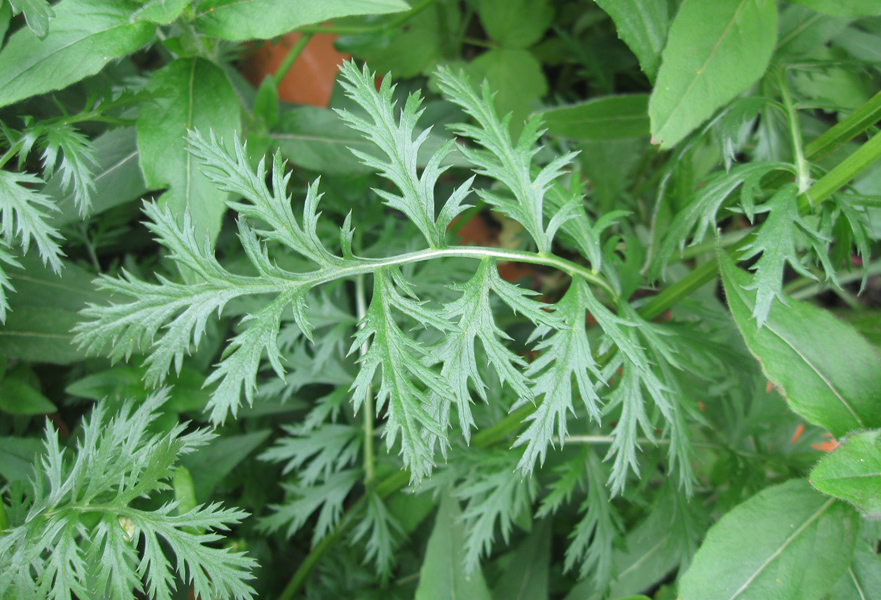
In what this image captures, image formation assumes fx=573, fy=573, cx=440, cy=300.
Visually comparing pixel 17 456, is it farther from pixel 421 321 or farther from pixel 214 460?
pixel 421 321

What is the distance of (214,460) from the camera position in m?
1.18

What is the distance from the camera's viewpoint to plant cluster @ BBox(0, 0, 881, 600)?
770mm

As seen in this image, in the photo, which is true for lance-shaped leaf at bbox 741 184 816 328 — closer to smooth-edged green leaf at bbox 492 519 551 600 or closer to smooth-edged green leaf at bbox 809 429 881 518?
smooth-edged green leaf at bbox 809 429 881 518

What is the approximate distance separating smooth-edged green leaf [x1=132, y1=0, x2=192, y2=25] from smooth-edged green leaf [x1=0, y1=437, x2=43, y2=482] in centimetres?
76

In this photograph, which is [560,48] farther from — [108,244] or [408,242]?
[108,244]

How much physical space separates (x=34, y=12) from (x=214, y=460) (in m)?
0.83

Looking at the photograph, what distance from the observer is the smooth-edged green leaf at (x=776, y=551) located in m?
0.80

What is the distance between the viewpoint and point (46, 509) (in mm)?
853

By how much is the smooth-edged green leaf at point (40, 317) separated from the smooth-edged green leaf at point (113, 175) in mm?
140

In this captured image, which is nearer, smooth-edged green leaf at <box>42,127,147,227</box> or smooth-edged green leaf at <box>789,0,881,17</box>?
smooth-edged green leaf at <box>789,0,881,17</box>

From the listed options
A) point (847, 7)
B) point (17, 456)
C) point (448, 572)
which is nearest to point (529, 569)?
point (448, 572)

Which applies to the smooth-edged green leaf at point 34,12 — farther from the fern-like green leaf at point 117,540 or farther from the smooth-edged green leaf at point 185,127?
the fern-like green leaf at point 117,540

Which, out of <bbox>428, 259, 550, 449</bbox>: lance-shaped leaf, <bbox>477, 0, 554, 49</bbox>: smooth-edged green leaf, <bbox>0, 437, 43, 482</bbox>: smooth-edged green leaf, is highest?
<bbox>477, 0, 554, 49</bbox>: smooth-edged green leaf

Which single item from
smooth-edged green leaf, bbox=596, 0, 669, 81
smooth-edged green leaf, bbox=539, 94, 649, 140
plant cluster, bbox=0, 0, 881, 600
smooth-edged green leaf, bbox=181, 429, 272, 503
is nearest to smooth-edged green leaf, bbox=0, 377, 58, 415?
plant cluster, bbox=0, 0, 881, 600
